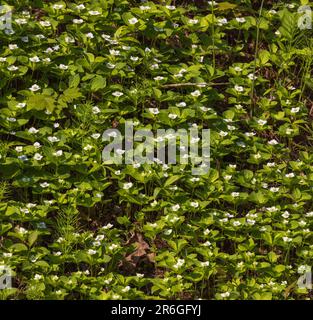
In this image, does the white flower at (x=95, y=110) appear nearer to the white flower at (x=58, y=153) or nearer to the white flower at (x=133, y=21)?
the white flower at (x=58, y=153)

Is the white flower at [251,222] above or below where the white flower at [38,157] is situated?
below

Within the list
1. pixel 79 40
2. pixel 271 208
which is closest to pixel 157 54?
pixel 79 40

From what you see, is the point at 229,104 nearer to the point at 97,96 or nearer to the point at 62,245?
the point at 97,96

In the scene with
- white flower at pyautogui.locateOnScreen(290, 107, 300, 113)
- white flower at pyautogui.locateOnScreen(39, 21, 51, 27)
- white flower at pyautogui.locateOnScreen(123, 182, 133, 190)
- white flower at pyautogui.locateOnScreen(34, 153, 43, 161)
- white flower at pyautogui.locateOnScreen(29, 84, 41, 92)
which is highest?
white flower at pyautogui.locateOnScreen(39, 21, 51, 27)

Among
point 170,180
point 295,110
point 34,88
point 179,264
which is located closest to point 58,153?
point 34,88

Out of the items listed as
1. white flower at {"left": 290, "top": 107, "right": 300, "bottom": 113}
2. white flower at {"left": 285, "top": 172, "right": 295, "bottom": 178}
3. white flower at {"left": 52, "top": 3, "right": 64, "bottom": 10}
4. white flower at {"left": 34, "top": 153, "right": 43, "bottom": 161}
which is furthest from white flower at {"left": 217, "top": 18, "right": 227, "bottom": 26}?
white flower at {"left": 34, "top": 153, "right": 43, "bottom": 161}

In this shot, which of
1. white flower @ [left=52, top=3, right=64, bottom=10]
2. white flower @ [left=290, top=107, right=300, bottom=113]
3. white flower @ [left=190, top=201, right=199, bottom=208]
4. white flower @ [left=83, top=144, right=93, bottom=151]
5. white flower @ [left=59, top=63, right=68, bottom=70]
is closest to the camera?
white flower @ [left=190, top=201, right=199, bottom=208]

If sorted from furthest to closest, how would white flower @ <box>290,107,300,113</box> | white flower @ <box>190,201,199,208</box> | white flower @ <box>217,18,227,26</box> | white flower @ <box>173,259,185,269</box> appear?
1. white flower @ <box>217,18,227,26</box>
2. white flower @ <box>290,107,300,113</box>
3. white flower @ <box>190,201,199,208</box>
4. white flower @ <box>173,259,185,269</box>

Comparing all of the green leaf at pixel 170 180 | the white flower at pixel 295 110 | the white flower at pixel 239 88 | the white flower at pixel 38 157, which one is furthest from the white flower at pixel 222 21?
the white flower at pixel 38 157

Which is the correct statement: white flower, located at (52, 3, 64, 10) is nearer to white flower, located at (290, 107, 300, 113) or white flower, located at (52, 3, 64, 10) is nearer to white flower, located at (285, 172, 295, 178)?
white flower, located at (290, 107, 300, 113)

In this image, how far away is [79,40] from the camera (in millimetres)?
6055

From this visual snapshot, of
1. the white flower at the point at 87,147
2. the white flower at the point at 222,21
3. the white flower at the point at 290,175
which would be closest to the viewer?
the white flower at the point at 87,147

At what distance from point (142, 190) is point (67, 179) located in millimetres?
515

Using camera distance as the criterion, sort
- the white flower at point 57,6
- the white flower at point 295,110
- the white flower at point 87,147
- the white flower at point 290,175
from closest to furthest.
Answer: the white flower at point 87,147, the white flower at point 290,175, the white flower at point 295,110, the white flower at point 57,6
